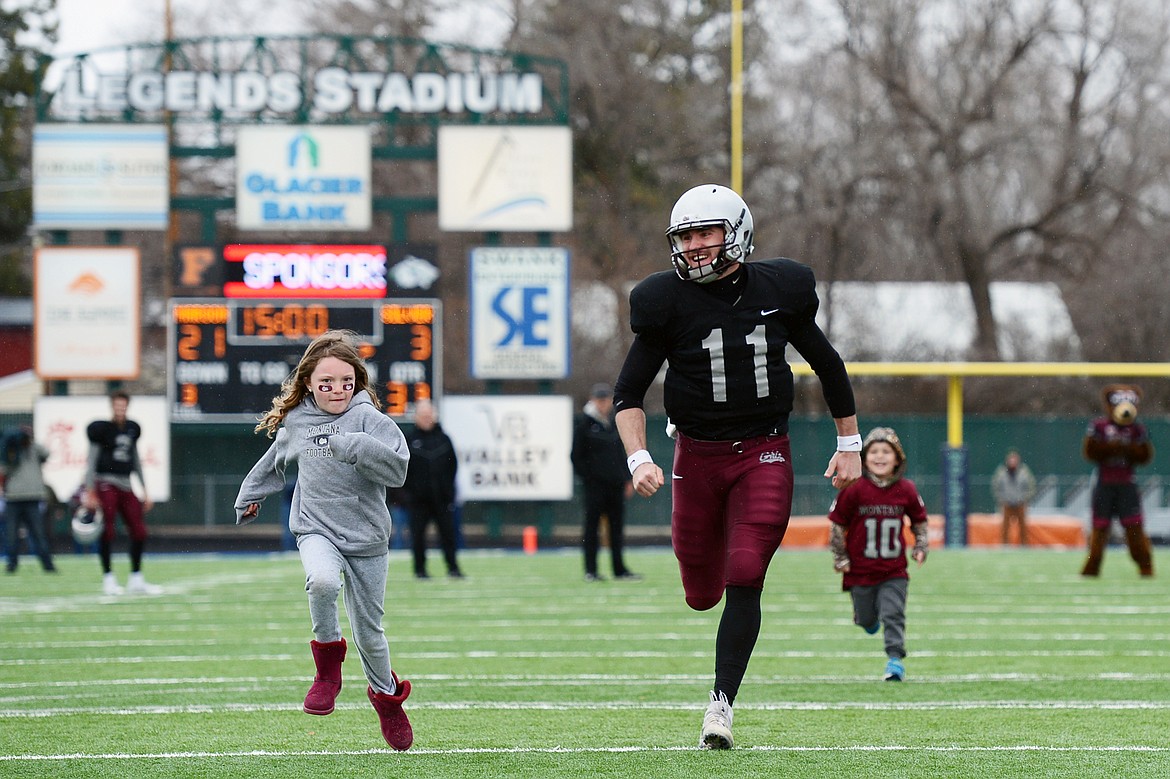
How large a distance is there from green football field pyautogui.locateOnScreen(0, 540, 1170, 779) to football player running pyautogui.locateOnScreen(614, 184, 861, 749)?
654 millimetres

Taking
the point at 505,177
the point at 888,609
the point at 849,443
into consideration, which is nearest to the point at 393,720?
the point at 849,443

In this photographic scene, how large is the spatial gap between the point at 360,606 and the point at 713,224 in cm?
178

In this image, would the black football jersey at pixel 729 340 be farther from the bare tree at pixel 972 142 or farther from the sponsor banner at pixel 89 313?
the bare tree at pixel 972 142

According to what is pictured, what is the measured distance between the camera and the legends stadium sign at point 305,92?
25.4 m

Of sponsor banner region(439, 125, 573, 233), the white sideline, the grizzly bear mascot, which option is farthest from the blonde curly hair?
sponsor banner region(439, 125, 573, 233)

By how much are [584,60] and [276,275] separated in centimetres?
1421

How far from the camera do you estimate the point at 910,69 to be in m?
33.3

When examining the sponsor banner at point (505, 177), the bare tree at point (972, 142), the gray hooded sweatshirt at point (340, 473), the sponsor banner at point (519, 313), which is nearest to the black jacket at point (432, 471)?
the sponsor banner at point (519, 313)

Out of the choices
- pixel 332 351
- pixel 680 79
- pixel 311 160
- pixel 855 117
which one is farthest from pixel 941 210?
pixel 332 351

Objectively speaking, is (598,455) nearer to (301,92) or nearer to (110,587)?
(110,587)

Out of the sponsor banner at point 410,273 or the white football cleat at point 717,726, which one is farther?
the sponsor banner at point 410,273

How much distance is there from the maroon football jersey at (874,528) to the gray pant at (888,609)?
42 mm

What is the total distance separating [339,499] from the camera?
604 cm

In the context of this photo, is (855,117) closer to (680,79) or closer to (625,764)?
(680,79)
